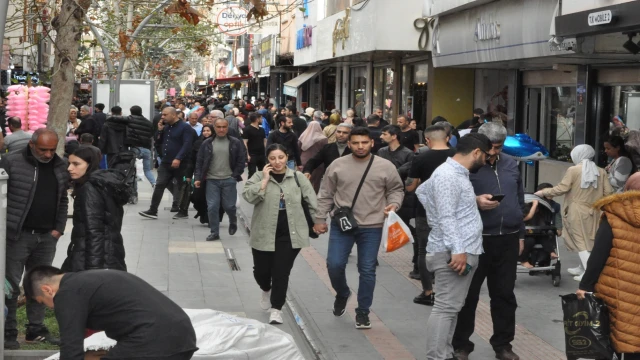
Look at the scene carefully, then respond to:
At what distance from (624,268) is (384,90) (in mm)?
24000

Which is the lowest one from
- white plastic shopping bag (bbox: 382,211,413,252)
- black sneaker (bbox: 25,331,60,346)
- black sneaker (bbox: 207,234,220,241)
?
black sneaker (bbox: 207,234,220,241)

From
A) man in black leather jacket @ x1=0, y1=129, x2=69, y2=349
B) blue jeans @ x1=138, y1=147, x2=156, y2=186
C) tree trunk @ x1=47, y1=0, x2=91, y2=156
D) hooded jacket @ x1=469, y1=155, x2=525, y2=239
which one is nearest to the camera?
hooded jacket @ x1=469, y1=155, x2=525, y2=239

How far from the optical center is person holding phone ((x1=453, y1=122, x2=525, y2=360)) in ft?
24.7

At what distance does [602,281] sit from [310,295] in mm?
4641

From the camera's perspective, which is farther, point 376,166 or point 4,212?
point 376,166

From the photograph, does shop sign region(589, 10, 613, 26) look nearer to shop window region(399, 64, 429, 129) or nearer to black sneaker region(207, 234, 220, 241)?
black sneaker region(207, 234, 220, 241)

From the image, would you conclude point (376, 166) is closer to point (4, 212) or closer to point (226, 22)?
point (4, 212)

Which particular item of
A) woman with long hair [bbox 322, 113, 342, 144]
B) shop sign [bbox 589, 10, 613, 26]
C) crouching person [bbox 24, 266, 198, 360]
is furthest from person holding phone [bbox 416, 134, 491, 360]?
woman with long hair [bbox 322, 113, 342, 144]

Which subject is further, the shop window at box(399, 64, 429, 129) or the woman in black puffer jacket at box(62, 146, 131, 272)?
the shop window at box(399, 64, 429, 129)

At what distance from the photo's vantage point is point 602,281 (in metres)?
6.21

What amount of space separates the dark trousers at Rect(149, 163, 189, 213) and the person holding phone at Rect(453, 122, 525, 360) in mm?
9382

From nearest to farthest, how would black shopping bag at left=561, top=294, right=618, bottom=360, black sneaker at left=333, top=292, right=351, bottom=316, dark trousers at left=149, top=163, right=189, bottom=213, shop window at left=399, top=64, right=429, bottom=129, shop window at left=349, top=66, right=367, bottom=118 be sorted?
1. black shopping bag at left=561, top=294, right=618, bottom=360
2. black sneaker at left=333, top=292, right=351, bottom=316
3. dark trousers at left=149, top=163, right=189, bottom=213
4. shop window at left=399, top=64, right=429, bottom=129
5. shop window at left=349, top=66, right=367, bottom=118

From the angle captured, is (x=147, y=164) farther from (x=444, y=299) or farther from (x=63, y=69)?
(x=444, y=299)

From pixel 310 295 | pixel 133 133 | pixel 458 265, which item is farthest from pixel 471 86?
pixel 458 265
